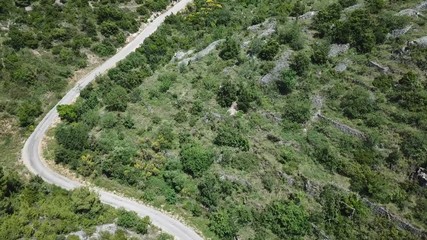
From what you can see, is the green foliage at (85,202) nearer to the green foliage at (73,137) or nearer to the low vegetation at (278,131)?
the low vegetation at (278,131)

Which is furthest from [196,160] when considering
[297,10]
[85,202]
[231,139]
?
[297,10]

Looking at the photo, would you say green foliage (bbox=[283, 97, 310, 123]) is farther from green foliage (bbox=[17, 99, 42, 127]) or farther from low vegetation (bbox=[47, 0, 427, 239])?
green foliage (bbox=[17, 99, 42, 127])

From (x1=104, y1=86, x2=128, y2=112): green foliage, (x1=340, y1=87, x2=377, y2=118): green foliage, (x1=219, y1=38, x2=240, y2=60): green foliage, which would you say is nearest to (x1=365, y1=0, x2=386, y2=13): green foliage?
(x1=340, y1=87, x2=377, y2=118): green foliage

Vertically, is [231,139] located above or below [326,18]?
below

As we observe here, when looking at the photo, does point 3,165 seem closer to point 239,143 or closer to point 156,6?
point 239,143

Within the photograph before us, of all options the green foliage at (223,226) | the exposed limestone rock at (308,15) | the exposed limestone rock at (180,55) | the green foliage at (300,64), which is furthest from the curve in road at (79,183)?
→ the exposed limestone rock at (308,15)

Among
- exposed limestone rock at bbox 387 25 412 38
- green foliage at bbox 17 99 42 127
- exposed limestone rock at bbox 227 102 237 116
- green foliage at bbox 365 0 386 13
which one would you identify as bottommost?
exposed limestone rock at bbox 227 102 237 116

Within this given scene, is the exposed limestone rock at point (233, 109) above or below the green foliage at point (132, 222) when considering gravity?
above

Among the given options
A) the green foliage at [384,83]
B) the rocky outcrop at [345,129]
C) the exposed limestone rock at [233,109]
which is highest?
the green foliage at [384,83]

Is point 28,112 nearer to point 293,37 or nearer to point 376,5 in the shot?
point 293,37
